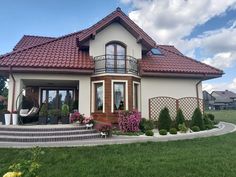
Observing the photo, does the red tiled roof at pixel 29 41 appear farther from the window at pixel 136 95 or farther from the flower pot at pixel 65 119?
the window at pixel 136 95

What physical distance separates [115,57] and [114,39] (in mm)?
1323

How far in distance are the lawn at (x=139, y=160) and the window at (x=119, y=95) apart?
4.77 meters

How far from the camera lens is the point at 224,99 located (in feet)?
276

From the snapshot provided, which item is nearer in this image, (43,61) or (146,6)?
(43,61)

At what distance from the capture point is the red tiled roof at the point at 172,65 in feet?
49.2

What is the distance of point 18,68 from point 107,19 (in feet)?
21.2

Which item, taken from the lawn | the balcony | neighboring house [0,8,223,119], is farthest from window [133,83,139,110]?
the lawn

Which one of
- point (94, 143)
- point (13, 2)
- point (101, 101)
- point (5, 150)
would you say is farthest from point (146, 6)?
point (5, 150)

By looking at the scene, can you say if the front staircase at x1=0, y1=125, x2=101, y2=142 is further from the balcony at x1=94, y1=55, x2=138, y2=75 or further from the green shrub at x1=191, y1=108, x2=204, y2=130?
the green shrub at x1=191, y1=108, x2=204, y2=130

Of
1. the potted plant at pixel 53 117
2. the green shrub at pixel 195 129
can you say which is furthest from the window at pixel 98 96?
the green shrub at pixel 195 129

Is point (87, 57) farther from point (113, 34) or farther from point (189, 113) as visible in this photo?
point (189, 113)

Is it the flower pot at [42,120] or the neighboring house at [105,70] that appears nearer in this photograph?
the flower pot at [42,120]

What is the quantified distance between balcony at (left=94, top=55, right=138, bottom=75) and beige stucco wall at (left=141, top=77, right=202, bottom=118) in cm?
129

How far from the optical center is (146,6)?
15.4 m
